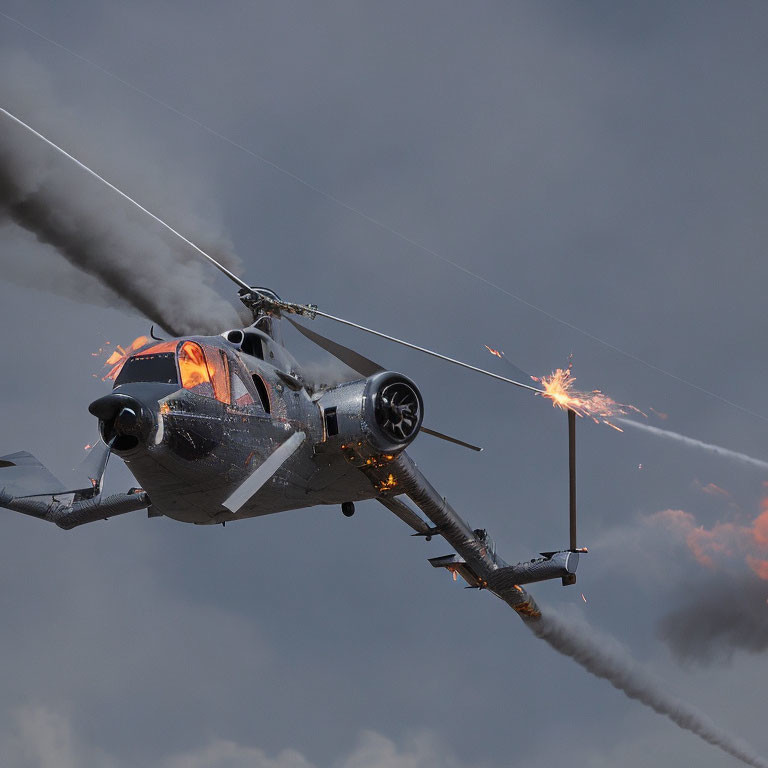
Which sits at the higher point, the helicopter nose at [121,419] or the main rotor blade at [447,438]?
the main rotor blade at [447,438]

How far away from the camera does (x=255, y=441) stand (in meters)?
25.4

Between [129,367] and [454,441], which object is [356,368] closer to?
[454,441]

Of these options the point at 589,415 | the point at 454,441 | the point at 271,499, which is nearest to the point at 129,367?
the point at 271,499

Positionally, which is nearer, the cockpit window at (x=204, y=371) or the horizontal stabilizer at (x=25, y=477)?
the cockpit window at (x=204, y=371)

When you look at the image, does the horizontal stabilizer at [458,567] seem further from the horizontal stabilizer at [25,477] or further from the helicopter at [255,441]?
the horizontal stabilizer at [25,477]

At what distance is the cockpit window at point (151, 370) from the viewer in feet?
80.0

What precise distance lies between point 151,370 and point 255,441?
2.57 m

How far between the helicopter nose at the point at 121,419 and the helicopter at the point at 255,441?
0.08 ft

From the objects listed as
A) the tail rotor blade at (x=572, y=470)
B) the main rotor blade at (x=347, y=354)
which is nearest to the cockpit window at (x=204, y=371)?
the main rotor blade at (x=347, y=354)

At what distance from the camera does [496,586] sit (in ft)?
109

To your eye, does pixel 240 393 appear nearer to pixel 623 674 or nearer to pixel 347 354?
pixel 347 354

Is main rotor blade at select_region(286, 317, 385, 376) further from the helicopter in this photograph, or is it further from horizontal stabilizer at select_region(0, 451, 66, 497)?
horizontal stabilizer at select_region(0, 451, 66, 497)

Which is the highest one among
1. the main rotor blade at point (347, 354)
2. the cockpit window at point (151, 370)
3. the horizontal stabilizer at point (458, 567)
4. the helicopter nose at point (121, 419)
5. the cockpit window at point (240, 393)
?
the main rotor blade at point (347, 354)

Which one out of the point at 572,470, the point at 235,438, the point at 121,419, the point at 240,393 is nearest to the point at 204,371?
the point at 240,393
